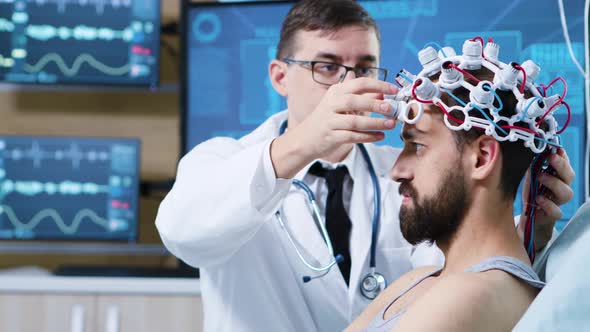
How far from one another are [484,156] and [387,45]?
1476 mm

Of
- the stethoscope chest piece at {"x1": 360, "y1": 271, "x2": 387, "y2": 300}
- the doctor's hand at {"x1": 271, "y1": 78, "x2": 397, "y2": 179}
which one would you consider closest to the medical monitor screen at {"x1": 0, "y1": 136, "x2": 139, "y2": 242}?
the stethoscope chest piece at {"x1": 360, "y1": 271, "x2": 387, "y2": 300}

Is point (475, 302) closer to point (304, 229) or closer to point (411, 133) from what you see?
point (411, 133)

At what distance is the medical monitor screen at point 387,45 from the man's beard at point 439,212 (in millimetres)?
1237

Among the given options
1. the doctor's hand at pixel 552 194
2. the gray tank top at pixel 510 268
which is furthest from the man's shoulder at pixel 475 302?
the doctor's hand at pixel 552 194

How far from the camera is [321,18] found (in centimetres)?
190

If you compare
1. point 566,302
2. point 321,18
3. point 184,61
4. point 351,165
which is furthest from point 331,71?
point 184,61

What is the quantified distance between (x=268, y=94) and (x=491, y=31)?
80 cm

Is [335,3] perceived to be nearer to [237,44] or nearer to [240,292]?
[240,292]

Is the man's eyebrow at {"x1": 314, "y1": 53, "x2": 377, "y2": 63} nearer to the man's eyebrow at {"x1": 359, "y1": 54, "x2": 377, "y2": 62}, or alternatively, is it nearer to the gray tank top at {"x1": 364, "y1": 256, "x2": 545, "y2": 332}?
the man's eyebrow at {"x1": 359, "y1": 54, "x2": 377, "y2": 62}

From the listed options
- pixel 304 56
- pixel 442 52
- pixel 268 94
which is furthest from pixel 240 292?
pixel 268 94

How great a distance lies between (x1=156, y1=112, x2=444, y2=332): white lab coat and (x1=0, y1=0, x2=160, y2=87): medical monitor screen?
104 cm

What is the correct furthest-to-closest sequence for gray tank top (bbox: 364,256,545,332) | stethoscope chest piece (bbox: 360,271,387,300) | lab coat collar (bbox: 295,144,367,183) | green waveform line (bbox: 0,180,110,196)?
1. green waveform line (bbox: 0,180,110,196)
2. lab coat collar (bbox: 295,144,367,183)
3. stethoscope chest piece (bbox: 360,271,387,300)
4. gray tank top (bbox: 364,256,545,332)

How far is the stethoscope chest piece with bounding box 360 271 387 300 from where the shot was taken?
5.77ft

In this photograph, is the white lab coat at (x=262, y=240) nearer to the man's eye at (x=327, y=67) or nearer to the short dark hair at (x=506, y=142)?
the man's eye at (x=327, y=67)
